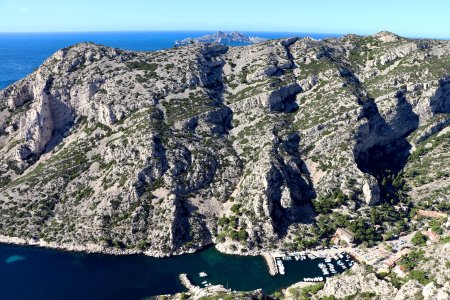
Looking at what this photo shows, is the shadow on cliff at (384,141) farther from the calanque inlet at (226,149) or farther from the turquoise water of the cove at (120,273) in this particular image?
the turquoise water of the cove at (120,273)

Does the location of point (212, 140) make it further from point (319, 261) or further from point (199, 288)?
point (199, 288)

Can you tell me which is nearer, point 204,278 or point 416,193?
point 204,278

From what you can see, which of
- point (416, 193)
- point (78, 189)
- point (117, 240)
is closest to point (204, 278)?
point (117, 240)

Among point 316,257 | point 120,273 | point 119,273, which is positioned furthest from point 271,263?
point 119,273

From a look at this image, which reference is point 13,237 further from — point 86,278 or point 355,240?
point 355,240

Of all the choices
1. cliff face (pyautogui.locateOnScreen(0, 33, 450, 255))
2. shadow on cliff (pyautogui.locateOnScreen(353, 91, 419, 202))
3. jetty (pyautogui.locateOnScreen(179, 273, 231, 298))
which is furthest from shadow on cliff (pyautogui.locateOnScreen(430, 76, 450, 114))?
jetty (pyautogui.locateOnScreen(179, 273, 231, 298))

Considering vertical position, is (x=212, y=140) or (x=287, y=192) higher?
(x=212, y=140)

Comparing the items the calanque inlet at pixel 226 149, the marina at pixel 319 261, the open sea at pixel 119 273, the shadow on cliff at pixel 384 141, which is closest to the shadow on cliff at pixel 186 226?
the calanque inlet at pixel 226 149
